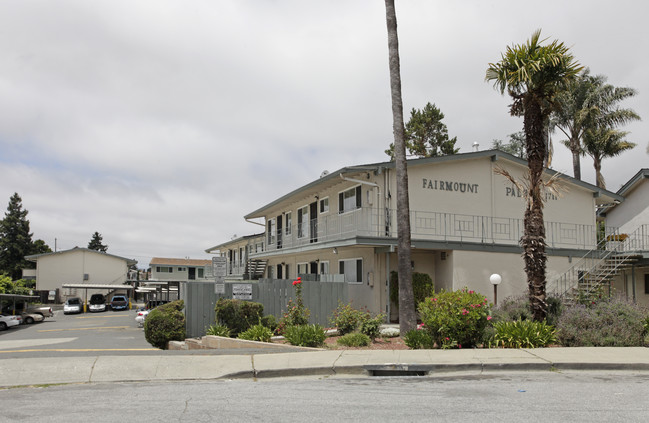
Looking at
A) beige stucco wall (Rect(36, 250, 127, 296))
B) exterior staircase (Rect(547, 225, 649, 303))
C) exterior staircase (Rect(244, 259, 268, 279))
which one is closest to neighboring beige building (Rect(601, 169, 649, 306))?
exterior staircase (Rect(547, 225, 649, 303))

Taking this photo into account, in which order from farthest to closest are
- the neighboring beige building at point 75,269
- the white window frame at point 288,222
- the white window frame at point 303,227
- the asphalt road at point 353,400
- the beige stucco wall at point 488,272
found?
the neighboring beige building at point 75,269, the white window frame at point 288,222, the white window frame at point 303,227, the beige stucco wall at point 488,272, the asphalt road at point 353,400

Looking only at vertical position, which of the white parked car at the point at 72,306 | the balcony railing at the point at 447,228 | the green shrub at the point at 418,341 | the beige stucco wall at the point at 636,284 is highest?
the balcony railing at the point at 447,228

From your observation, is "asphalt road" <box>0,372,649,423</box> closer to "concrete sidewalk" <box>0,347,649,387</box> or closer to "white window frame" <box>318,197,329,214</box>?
"concrete sidewalk" <box>0,347,649,387</box>

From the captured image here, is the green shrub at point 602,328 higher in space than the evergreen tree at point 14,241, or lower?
lower

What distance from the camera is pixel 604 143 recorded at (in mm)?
36438

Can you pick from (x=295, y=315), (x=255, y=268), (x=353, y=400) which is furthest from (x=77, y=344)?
(x=353, y=400)

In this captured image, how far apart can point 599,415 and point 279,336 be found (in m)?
9.66

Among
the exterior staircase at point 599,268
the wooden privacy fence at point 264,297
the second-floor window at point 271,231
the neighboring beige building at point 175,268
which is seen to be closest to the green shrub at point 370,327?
the wooden privacy fence at point 264,297

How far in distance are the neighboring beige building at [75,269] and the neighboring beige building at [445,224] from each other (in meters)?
45.6

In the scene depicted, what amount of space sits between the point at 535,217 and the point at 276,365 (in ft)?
26.9

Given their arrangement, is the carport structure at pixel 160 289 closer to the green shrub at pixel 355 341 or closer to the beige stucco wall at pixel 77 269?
the beige stucco wall at pixel 77 269

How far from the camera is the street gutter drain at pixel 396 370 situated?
1034 cm

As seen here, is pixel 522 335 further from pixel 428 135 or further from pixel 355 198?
pixel 428 135

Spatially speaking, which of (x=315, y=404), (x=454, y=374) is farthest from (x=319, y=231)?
(x=315, y=404)
